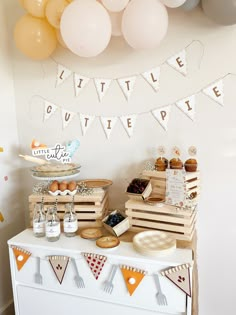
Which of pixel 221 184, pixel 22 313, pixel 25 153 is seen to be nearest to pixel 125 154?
pixel 221 184

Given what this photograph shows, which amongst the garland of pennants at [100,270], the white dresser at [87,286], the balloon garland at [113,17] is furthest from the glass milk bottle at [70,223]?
the balloon garland at [113,17]

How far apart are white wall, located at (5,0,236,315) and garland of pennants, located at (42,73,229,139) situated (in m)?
A: 0.03

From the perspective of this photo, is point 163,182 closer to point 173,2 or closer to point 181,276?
point 181,276

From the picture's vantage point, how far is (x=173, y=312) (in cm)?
132

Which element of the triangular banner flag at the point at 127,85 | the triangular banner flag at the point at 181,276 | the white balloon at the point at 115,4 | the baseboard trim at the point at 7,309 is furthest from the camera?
the baseboard trim at the point at 7,309

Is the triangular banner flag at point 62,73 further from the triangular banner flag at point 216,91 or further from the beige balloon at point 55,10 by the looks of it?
the triangular banner flag at point 216,91

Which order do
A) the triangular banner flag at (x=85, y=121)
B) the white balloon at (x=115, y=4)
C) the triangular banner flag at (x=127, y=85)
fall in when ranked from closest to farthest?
the white balloon at (x=115, y=4) < the triangular banner flag at (x=127, y=85) < the triangular banner flag at (x=85, y=121)

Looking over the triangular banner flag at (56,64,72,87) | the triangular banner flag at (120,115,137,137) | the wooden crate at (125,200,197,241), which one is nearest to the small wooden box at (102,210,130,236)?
the wooden crate at (125,200,197,241)

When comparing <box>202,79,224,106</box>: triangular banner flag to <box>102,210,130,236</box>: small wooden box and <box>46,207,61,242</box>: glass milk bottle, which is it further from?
<box>46,207,61,242</box>: glass milk bottle

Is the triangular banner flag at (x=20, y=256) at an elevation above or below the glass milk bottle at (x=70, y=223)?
below

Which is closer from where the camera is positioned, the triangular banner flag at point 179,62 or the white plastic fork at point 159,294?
the white plastic fork at point 159,294

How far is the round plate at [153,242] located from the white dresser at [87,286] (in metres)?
0.03

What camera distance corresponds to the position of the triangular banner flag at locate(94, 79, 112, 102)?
5.88 ft

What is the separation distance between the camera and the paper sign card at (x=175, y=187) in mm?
1469
